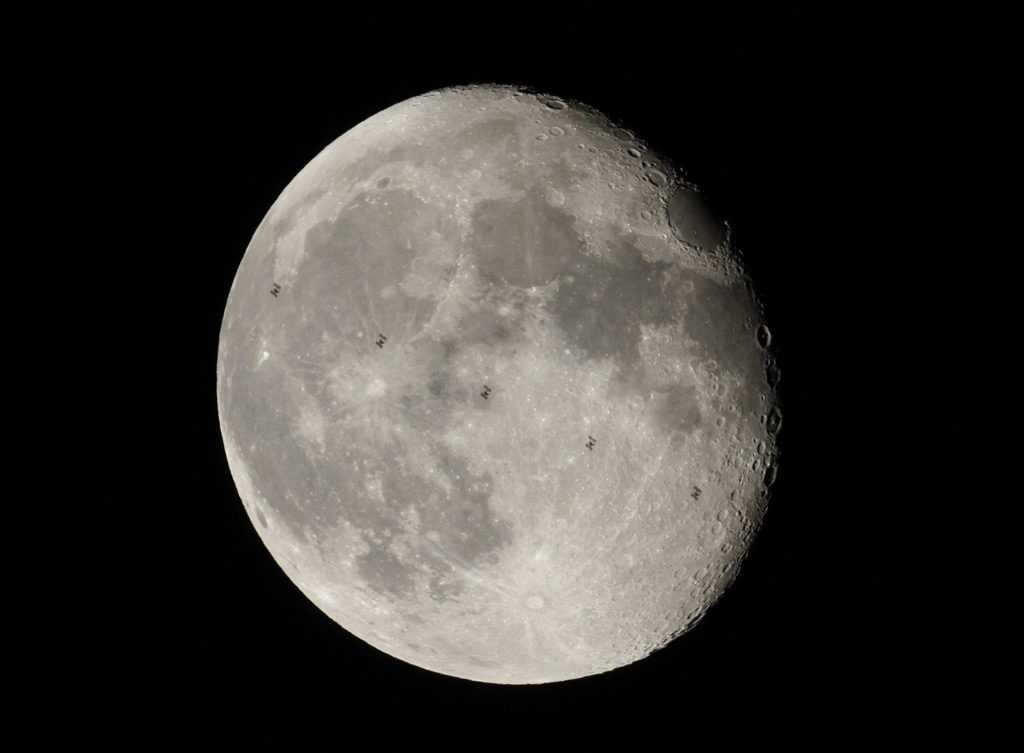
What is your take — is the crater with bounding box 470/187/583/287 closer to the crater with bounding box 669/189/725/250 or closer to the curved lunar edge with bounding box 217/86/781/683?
the curved lunar edge with bounding box 217/86/781/683

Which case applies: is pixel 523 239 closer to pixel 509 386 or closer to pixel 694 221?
pixel 509 386

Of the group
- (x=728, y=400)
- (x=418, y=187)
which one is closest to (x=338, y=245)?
(x=418, y=187)

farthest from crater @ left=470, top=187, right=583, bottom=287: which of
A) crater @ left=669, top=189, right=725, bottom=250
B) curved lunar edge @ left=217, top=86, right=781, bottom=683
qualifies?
crater @ left=669, top=189, right=725, bottom=250

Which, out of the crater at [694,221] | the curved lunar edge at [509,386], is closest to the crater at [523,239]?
the curved lunar edge at [509,386]

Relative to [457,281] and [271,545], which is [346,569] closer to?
[271,545]

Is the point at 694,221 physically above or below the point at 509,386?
above

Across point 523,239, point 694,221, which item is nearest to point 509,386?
point 523,239

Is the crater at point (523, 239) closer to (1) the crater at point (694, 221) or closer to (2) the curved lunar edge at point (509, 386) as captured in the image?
(2) the curved lunar edge at point (509, 386)

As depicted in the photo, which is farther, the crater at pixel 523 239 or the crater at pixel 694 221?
the crater at pixel 694 221
